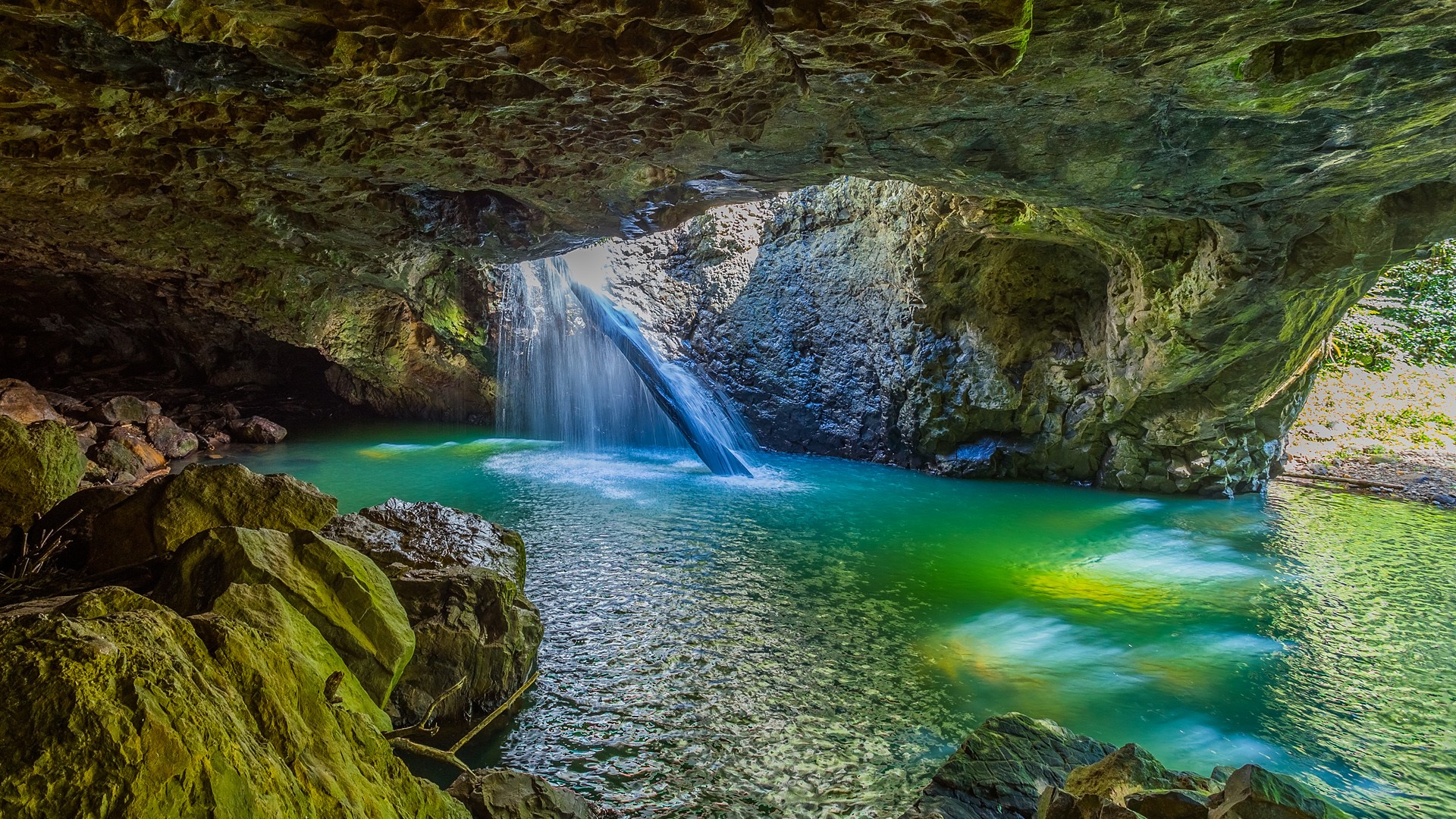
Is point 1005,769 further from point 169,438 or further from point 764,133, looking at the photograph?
point 169,438

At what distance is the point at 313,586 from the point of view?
135 inches

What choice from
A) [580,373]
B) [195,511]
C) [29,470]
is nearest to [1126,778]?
[195,511]

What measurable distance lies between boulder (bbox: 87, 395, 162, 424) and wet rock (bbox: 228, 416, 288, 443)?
5.37 ft

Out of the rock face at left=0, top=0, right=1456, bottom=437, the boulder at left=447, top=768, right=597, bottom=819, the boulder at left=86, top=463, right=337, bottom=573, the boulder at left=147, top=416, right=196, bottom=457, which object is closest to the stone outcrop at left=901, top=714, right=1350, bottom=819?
the boulder at left=447, top=768, right=597, bottom=819

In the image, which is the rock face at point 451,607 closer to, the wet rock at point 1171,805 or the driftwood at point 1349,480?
the wet rock at point 1171,805

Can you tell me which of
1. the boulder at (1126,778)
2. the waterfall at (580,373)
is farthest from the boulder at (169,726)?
the waterfall at (580,373)

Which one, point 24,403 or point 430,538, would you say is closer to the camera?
point 430,538

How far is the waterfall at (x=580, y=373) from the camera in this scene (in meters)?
15.7

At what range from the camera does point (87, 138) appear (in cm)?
539

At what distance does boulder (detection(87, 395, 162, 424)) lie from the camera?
13.6 meters

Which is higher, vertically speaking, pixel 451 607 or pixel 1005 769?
pixel 451 607

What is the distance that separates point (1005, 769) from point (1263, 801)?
1150 mm

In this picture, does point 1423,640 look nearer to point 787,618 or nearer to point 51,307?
point 787,618

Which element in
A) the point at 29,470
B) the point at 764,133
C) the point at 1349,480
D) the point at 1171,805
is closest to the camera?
the point at 1171,805
